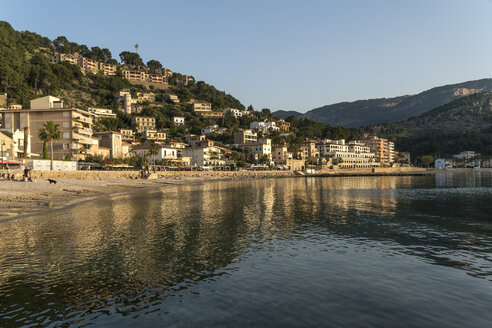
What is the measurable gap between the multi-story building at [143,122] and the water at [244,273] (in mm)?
135678

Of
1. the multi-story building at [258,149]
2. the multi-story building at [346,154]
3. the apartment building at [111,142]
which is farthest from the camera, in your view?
the multi-story building at [346,154]

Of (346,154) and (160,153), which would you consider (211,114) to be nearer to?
(346,154)

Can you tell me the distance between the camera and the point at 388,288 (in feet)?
41.2

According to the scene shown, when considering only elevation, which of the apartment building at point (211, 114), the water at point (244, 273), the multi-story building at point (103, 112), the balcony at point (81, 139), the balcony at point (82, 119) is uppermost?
the apartment building at point (211, 114)

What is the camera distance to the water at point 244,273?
10.3 metres

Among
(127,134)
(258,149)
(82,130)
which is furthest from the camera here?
(258,149)

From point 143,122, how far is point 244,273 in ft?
508

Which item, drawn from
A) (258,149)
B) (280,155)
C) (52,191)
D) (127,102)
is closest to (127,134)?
(127,102)

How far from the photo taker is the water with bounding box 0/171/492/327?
1028cm

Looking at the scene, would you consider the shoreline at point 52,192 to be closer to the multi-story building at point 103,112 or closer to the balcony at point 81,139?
the balcony at point 81,139

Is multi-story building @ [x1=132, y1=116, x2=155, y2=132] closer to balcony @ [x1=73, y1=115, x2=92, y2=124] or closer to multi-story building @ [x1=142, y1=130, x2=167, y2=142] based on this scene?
multi-story building @ [x1=142, y1=130, x2=167, y2=142]

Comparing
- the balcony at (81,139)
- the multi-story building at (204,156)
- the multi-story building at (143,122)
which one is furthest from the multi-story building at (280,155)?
the balcony at (81,139)

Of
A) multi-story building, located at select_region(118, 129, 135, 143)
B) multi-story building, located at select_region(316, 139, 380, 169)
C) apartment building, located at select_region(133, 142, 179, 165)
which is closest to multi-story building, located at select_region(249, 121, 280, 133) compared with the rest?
multi-story building, located at select_region(316, 139, 380, 169)

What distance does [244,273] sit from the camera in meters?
14.3
